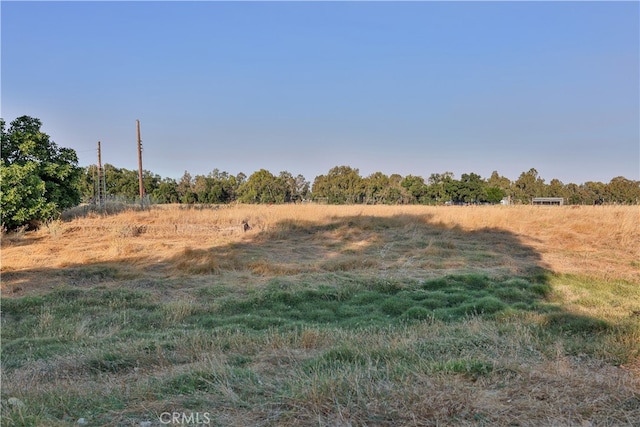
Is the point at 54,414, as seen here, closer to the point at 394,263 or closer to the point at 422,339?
the point at 422,339

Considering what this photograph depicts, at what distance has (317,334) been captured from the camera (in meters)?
4.74

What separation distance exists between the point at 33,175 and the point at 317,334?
17712mm

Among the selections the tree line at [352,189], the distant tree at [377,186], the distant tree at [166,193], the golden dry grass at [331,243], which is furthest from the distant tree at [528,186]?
the distant tree at [166,193]

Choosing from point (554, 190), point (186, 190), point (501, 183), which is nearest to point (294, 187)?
point (186, 190)

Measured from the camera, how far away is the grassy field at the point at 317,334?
269 centimetres

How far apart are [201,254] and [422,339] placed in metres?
9.15

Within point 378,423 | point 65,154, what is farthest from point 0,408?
point 65,154

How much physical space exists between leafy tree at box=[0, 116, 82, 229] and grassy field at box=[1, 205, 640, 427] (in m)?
1.95

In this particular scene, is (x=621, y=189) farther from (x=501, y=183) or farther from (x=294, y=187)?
(x=294, y=187)

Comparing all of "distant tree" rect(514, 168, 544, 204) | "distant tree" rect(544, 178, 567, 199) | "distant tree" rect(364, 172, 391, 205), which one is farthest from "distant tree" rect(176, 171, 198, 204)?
"distant tree" rect(544, 178, 567, 199)

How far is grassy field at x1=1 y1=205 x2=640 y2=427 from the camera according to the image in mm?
2688

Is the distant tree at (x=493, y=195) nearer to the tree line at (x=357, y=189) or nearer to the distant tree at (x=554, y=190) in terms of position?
the tree line at (x=357, y=189)

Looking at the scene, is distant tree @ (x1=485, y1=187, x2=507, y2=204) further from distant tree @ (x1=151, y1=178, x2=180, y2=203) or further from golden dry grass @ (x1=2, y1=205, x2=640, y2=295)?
distant tree @ (x1=151, y1=178, x2=180, y2=203)

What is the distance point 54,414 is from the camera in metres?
2.76
